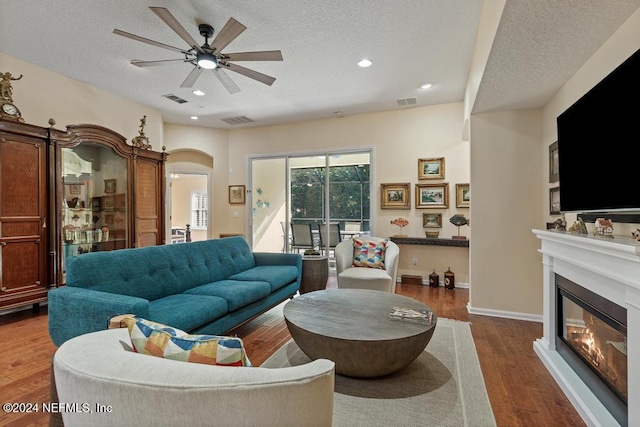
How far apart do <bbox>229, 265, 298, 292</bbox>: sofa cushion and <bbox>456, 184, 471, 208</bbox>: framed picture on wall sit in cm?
279

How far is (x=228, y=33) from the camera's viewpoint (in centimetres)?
240

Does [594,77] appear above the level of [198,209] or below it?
above

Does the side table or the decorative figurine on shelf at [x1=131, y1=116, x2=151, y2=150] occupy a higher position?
the decorative figurine on shelf at [x1=131, y1=116, x2=151, y2=150]

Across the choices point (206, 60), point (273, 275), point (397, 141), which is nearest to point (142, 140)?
point (206, 60)

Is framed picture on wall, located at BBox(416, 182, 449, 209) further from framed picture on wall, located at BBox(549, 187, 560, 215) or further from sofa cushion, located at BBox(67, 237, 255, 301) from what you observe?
sofa cushion, located at BBox(67, 237, 255, 301)

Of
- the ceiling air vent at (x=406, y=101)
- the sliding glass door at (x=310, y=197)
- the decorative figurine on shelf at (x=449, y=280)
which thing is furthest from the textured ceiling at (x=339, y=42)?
the decorative figurine on shelf at (x=449, y=280)

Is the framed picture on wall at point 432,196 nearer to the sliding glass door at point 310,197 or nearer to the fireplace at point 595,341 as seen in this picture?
the sliding glass door at point 310,197

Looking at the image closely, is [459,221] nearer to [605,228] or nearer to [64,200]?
[605,228]

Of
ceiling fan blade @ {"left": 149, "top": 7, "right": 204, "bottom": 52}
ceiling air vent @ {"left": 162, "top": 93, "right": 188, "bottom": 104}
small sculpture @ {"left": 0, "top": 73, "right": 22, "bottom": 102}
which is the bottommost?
small sculpture @ {"left": 0, "top": 73, "right": 22, "bottom": 102}

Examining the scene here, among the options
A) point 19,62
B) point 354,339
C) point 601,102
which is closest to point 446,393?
Answer: point 354,339

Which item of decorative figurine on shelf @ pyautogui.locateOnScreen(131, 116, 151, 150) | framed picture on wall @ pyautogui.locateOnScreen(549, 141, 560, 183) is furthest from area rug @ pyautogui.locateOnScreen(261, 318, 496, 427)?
decorative figurine on shelf @ pyautogui.locateOnScreen(131, 116, 151, 150)

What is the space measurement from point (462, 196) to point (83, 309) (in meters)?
4.71

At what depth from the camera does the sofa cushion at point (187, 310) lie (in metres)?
2.04

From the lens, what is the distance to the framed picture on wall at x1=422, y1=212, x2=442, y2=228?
4.89 meters
